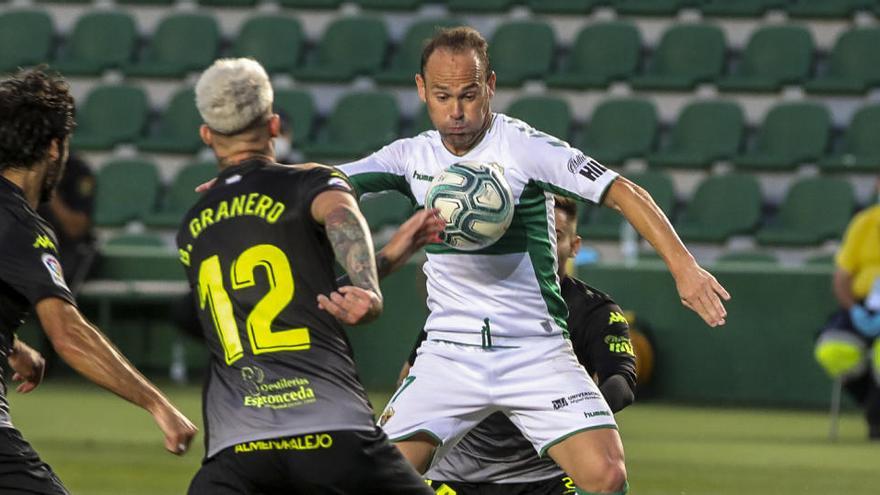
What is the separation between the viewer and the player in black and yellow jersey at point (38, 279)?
510 centimetres

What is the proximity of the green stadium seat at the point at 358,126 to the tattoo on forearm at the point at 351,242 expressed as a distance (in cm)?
1283

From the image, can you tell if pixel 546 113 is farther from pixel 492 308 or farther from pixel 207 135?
pixel 207 135

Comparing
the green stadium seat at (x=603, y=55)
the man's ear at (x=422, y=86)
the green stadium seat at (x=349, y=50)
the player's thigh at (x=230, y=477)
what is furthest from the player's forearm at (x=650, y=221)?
the green stadium seat at (x=349, y=50)

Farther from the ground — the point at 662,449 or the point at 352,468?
the point at 352,468

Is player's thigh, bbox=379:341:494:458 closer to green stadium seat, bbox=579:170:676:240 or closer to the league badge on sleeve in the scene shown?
the league badge on sleeve

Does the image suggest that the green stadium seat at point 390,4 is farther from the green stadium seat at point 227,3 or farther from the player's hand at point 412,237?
the player's hand at point 412,237

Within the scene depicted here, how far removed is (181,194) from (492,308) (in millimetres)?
12054

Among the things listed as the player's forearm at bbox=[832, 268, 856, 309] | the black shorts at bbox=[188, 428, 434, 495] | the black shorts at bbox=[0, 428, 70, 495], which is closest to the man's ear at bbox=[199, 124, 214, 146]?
the black shorts at bbox=[188, 428, 434, 495]

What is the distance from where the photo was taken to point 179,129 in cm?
1891

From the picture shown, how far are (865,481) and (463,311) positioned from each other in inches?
198

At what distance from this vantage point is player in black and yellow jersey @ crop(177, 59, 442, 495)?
15.7 feet

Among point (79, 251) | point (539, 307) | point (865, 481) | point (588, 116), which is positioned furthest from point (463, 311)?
point (588, 116)

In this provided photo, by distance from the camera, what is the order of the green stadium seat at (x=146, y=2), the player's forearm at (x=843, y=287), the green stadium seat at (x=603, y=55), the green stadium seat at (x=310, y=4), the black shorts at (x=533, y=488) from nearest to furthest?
1. the black shorts at (x=533, y=488)
2. the player's forearm at (x=843, y=287)
3. the green stadium seat at (x=603, y=55)
4. the green stadium seat at (x=310, y=4)
5. the green stadium seat at (x=146, y=2)

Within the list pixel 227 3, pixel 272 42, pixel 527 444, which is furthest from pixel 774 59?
pixel 527 444
